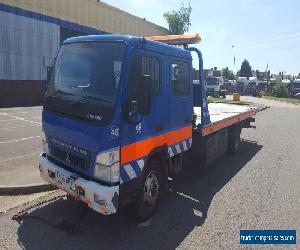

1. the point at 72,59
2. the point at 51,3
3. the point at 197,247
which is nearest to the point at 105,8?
the point at 51,3

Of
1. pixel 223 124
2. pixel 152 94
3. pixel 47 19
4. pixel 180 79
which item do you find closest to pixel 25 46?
pixel 47 19

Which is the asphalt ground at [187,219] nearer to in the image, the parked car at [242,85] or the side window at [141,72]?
the side window at [141,72]

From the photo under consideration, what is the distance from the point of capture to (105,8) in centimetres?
2834

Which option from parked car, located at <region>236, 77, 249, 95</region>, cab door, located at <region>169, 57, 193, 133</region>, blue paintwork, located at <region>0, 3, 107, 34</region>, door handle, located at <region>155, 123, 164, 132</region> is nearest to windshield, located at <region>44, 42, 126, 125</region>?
door handle, located at <region>155, 123, 164, 132</region>

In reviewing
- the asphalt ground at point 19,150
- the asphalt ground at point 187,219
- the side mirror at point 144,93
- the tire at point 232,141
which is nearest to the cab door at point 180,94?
the side mirror at point 144,93

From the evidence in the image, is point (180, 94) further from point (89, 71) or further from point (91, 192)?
point (91, 192)

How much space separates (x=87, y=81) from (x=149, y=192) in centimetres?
202

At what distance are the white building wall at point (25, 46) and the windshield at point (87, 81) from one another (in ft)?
56.5

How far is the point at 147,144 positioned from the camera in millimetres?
4641

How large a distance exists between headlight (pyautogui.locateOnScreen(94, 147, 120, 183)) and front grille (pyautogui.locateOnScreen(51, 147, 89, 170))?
A: 0.25 metres

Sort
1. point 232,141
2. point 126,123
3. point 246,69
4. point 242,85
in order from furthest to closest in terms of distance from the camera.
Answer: point 246,69 < point 242,85 < point 232,141 < point 126,123

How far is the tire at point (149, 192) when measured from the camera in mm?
4742

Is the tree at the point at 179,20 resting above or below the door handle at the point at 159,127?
above

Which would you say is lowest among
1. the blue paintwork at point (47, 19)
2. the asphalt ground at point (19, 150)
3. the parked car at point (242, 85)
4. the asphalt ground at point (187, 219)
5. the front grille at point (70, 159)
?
the asphalt ground at point (187, 219)
